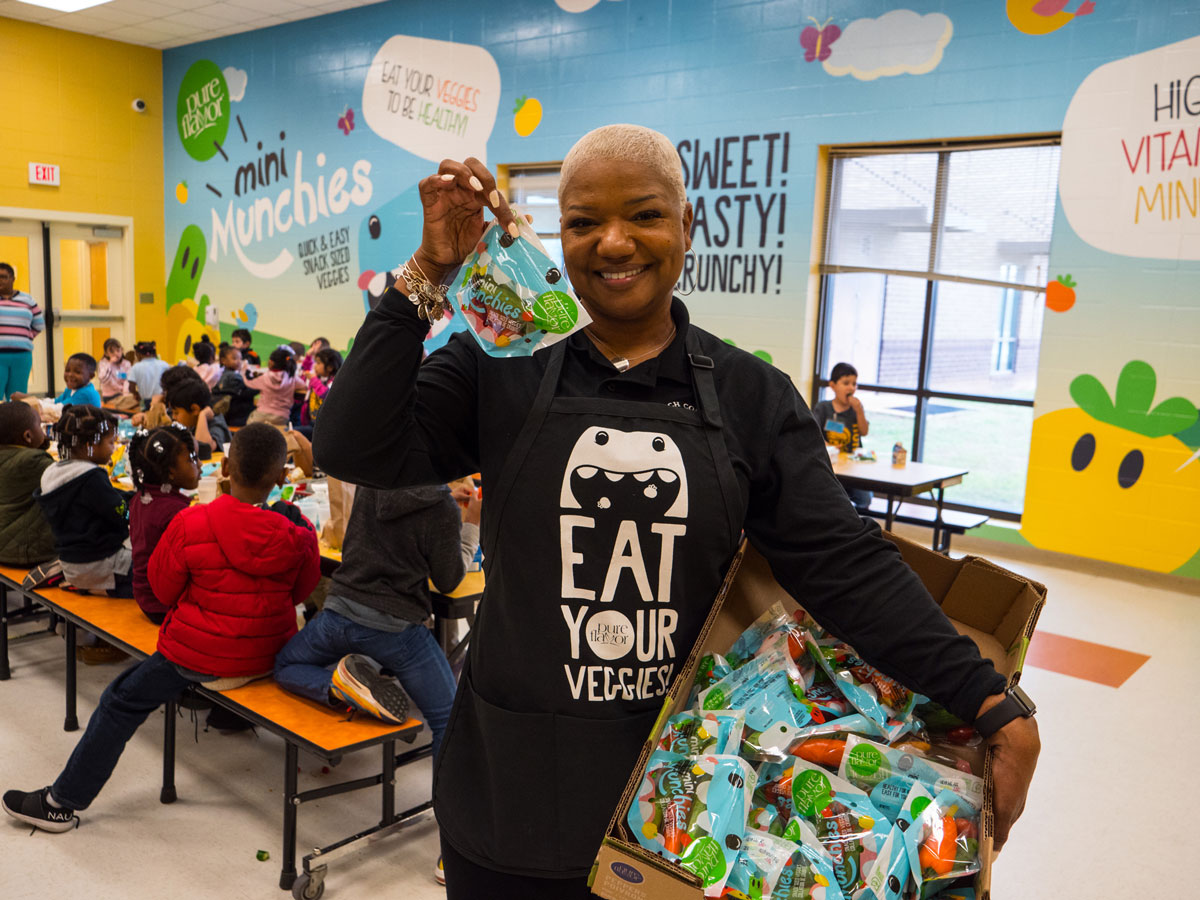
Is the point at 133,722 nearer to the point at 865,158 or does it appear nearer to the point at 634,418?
the point at 634,418

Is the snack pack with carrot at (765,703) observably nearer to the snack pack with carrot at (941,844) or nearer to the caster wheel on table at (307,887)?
the snack pack with carrot at (941,844)

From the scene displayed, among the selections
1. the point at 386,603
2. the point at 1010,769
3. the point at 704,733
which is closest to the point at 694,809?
the point at 704,733

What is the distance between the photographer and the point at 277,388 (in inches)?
264

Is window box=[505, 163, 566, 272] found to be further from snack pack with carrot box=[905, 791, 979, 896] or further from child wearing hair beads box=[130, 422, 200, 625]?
snack pack with carrot box=[905, 791, 979, 896]

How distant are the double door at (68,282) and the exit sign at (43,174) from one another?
40cm

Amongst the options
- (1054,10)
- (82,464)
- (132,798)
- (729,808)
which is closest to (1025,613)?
(729,808)

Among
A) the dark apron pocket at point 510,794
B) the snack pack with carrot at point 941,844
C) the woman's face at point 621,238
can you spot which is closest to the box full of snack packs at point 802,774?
the snack pack with carrot at point 941,844

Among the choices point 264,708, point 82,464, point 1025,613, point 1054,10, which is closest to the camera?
point 1025,613

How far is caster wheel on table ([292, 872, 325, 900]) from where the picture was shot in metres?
2.51

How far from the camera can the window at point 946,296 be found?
631 centimetres

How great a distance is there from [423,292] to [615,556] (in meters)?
0.39

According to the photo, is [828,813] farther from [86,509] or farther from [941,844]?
[86,509]

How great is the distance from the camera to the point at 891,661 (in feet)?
3.83

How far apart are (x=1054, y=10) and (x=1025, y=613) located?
229 inches
